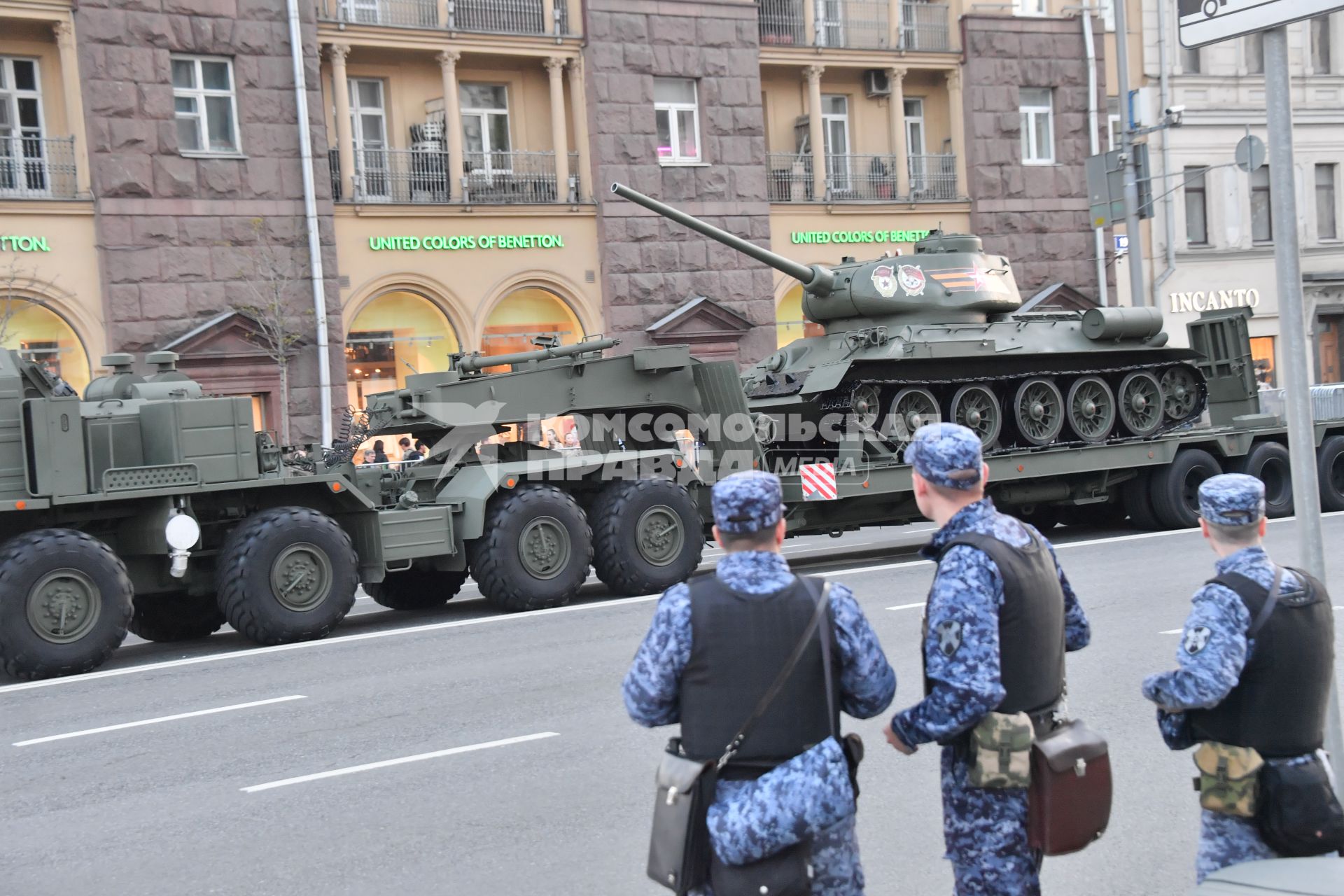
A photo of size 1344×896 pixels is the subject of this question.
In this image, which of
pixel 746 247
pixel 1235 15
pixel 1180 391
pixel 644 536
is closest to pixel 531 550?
pixel 644 536

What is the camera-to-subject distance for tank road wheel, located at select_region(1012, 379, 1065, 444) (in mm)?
17328

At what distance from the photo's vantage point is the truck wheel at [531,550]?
44.0ft

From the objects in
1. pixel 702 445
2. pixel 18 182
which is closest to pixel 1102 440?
pixel 702 445

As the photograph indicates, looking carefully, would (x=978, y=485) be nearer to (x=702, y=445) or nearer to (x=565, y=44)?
(x=702, y=445)

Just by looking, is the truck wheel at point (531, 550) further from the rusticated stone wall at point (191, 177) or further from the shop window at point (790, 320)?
the shop window at point (790, 320)

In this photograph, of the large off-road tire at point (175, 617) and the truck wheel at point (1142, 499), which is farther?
the truck wheel at point (1142, 499)

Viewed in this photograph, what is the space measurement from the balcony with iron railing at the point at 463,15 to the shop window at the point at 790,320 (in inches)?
281

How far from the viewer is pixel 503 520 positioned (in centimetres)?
1344

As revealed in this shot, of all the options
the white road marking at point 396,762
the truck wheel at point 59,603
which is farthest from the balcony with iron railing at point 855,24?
the white road marking at point 396,762

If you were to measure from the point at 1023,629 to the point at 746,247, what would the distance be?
44.6 ft

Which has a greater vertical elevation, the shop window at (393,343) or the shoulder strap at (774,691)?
the shop window at (393,343)

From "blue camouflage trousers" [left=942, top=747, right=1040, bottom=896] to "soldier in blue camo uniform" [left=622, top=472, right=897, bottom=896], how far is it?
0.31 meters

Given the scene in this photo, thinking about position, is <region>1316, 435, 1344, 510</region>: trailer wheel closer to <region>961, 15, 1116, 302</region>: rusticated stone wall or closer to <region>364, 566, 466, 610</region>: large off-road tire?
<region>364, 566, 466, 610</region>: large off-road tire

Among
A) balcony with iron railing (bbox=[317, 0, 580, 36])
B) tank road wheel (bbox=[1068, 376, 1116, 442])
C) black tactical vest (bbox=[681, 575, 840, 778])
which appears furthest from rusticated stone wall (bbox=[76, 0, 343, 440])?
black tactical vest (bbox=[681, 575, 840, 778])
